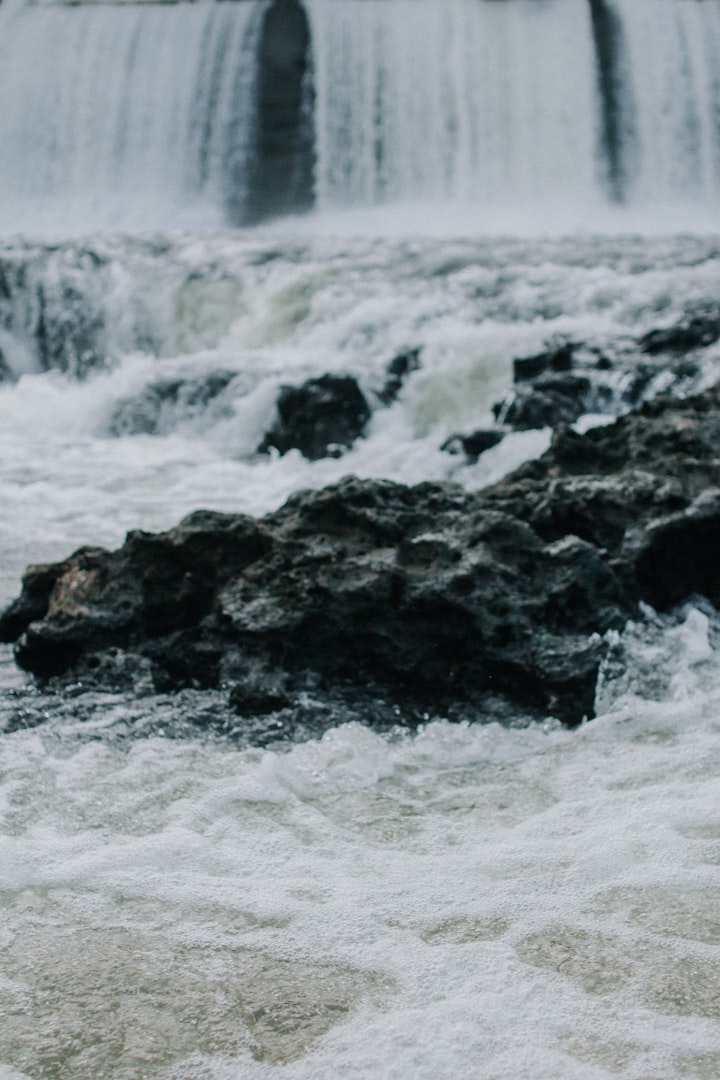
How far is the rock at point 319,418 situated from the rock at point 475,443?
1.46 meters

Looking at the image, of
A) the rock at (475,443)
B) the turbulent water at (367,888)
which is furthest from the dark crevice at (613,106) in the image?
the turbulent water at (367,888)

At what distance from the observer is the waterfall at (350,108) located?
25219mm

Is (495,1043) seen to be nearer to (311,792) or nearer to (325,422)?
(311,792)

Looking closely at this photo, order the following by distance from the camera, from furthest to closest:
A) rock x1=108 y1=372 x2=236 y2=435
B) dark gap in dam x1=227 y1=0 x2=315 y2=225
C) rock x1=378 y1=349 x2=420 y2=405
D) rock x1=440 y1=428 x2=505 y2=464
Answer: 1. dark gap in dam x1=227 y1=0 x2=315 y2=225
2. rock x1=108 y1=372 x2=236 y2=435
3. rock x1=378 y1=349 x2=420 y2=405
4. rock x1=440 y1=428 x2=505 y2=464

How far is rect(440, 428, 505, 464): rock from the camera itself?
8.87 m

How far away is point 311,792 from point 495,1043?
1432mm

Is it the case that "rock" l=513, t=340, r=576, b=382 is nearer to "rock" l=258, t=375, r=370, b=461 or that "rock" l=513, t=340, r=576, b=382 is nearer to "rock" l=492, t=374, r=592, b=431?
"rock" l=492, t=374, r=592, b=431

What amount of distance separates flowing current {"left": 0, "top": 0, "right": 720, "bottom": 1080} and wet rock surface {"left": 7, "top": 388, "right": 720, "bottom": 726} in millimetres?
222

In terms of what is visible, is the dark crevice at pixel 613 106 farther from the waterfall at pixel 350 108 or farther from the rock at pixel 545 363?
the rock at pixel 545 363

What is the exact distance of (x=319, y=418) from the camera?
1032 centimetres

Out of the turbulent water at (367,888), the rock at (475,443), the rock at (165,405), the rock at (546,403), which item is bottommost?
the turbulent water at (367,888)

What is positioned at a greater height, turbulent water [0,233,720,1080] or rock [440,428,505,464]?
rock [440,428,505,464]

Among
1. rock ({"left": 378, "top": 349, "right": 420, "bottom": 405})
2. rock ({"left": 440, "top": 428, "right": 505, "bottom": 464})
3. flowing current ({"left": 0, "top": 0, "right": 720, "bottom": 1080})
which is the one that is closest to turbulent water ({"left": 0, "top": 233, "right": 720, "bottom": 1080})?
flowing current ({"left": 0, "top": 0, "right": 720, "bottom": 1080})

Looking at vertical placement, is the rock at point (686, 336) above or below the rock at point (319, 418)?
above
